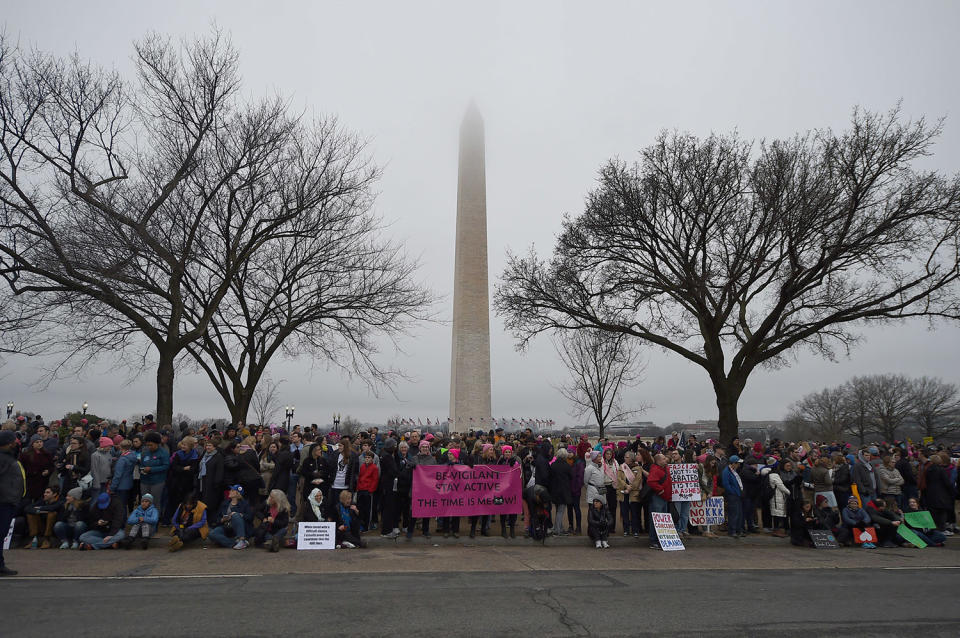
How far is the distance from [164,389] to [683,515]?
14.8 meters

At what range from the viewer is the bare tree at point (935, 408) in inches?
2677

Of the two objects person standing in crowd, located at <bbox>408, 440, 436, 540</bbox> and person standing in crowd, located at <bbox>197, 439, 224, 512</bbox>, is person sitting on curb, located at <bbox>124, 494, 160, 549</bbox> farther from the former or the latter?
person standing in crowd, located at <bbox>408, 440, 436, 540</bbox>

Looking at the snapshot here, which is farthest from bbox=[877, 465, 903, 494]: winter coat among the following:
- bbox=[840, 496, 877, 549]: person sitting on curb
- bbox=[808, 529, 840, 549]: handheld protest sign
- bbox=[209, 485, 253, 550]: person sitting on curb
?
bbox=[209, 485, 253, 550]: person sitting on curb

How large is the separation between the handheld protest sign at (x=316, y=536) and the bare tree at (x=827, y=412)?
6372 centimetres

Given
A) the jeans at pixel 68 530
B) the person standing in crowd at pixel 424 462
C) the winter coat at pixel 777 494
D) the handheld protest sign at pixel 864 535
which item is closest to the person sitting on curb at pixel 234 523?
the jeans at pixel 68 530

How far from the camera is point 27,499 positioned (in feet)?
36.4

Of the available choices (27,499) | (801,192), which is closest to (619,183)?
(801,192)

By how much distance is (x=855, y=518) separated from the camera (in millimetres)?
13375

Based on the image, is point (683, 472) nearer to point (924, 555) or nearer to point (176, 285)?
point (924, 555)

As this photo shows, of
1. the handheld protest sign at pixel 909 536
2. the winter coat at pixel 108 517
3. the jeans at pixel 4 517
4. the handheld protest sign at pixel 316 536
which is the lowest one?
the handheld protest sign at pixel 909 536

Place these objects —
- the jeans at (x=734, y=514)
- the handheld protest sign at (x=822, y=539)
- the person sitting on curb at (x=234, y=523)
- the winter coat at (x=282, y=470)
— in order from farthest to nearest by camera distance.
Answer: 1. the jeans at (x=734, y=514)
2. the handheld protest sign at (x=822, y=539)
3. the winter coat at (x=282, y=470)
4. the person sitting on curb at (x=234, y=523)

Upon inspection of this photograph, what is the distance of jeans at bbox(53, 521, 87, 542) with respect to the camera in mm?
10648

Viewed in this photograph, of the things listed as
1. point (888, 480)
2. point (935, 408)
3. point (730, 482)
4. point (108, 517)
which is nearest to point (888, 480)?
point (888, 480)

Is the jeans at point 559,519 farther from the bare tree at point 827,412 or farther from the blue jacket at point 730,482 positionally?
the bare tree at point 827,412
